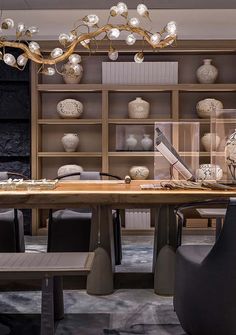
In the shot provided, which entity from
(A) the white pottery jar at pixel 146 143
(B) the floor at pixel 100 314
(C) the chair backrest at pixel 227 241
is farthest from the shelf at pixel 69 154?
(C) the chair backrest at pixel 227 241

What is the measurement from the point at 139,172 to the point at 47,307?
12.1ft

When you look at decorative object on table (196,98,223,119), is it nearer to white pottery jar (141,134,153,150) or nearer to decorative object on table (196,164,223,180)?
white pottery jar (141,134,153,150)

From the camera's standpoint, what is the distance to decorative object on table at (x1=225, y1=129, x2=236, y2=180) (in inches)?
109

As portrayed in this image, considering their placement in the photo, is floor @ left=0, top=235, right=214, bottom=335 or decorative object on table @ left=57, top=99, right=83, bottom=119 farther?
decorative object on table @ left=57, top=99, right=83, bottom=119

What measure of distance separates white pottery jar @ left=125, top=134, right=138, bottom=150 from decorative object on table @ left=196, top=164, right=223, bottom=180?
6.79ft

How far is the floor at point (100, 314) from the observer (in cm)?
248

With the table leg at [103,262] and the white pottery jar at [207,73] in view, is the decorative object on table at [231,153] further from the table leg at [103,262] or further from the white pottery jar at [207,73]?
the white pottery jar at [207,73]

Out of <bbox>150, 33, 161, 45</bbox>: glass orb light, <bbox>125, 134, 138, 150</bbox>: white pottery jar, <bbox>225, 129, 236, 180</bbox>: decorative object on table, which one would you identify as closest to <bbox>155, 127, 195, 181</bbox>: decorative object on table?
<bbox>225, 129, 236, 180</bbox>: decorative object on table

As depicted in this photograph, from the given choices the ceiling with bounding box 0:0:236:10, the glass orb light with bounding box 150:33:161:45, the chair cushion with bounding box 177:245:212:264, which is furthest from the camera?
the ceiling with bounding box 0:0:236:10

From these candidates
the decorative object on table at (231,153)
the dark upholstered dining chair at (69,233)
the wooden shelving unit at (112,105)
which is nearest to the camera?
the decorative object on table at (231,153)

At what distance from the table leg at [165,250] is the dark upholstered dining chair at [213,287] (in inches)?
31.5

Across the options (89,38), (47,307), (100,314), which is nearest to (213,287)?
(47,307)

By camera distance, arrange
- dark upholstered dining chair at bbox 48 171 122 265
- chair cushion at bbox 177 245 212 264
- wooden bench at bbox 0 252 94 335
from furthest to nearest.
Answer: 1. dark upholstered dining chair at bbox 48 171 122 265
2. chair cushion at bbox 177 245 212 264
3. wooden bench at bbox 0 252 94 335

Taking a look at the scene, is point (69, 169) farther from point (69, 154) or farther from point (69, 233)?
point (69, 233)
